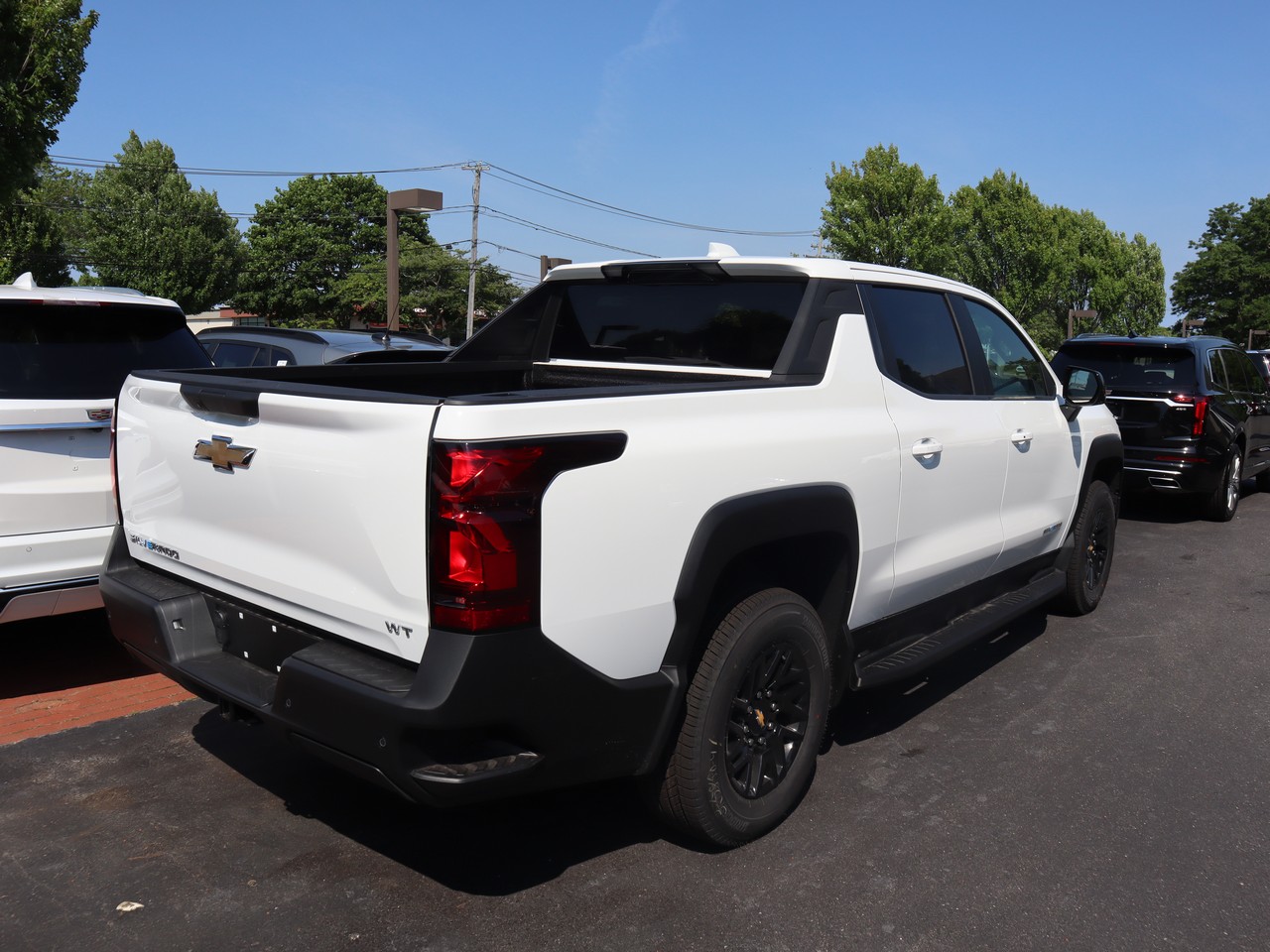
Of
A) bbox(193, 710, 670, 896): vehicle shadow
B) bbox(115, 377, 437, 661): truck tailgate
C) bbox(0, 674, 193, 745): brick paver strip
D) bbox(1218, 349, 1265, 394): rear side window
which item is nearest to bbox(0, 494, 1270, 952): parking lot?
bbox(193, 710, 670, 896): vehicle shadow

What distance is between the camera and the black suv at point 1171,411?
9.19 m

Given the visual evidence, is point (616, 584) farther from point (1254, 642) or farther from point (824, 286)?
point (1254, 642)

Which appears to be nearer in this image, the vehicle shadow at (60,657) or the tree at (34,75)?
the vehicle shadow at (60,657)

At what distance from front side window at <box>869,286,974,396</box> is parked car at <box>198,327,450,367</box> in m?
4.27

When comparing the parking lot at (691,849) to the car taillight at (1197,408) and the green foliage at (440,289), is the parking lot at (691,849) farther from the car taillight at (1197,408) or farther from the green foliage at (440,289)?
the green foliage at (440,289)

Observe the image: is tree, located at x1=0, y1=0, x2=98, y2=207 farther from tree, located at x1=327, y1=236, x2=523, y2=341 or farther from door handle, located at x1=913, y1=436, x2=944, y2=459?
tree, located at x1=327, y1=236, x2=523, y2=341

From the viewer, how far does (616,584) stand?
2.71 m

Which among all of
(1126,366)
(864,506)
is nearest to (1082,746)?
A: (864,506)

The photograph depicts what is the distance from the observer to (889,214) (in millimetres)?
44438


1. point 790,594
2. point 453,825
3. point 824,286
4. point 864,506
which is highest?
point 824,286

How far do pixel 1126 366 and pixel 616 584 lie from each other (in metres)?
8.24

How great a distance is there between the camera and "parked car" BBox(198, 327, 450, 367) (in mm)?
8281

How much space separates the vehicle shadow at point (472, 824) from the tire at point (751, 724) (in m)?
Result: 0.29

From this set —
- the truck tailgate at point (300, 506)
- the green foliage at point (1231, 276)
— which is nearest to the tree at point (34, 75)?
the truck tailgate at point (300, 506)
